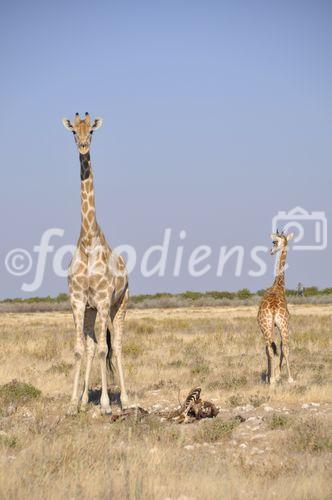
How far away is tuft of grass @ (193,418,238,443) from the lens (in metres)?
9.45

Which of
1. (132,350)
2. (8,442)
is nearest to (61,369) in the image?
(132,350)

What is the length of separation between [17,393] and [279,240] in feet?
21.5

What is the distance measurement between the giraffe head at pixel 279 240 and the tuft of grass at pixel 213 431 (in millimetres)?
7222

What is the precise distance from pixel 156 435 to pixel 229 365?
25.1ft

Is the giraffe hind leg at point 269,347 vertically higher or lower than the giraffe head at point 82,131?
lower

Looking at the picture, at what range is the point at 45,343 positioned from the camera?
2177cm

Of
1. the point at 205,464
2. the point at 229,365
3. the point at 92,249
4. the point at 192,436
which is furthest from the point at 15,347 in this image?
the point at 205,464

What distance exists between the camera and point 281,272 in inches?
639

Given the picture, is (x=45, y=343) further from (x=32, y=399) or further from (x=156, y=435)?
(x=156, y=435)

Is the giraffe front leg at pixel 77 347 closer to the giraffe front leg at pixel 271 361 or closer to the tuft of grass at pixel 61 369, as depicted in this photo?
the giraffe front leg at pixel 271 361

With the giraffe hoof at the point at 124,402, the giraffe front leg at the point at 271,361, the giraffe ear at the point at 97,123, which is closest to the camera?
the giraffe ear at the point at 97,123

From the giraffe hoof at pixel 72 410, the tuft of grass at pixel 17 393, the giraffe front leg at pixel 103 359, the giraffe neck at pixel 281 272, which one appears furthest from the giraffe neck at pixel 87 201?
the giraffe neck at pixel 281 272

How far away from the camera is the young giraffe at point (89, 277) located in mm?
11477

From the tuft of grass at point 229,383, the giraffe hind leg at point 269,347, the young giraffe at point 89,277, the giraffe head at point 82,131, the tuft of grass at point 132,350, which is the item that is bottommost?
the tuft of grass at point 229,383
